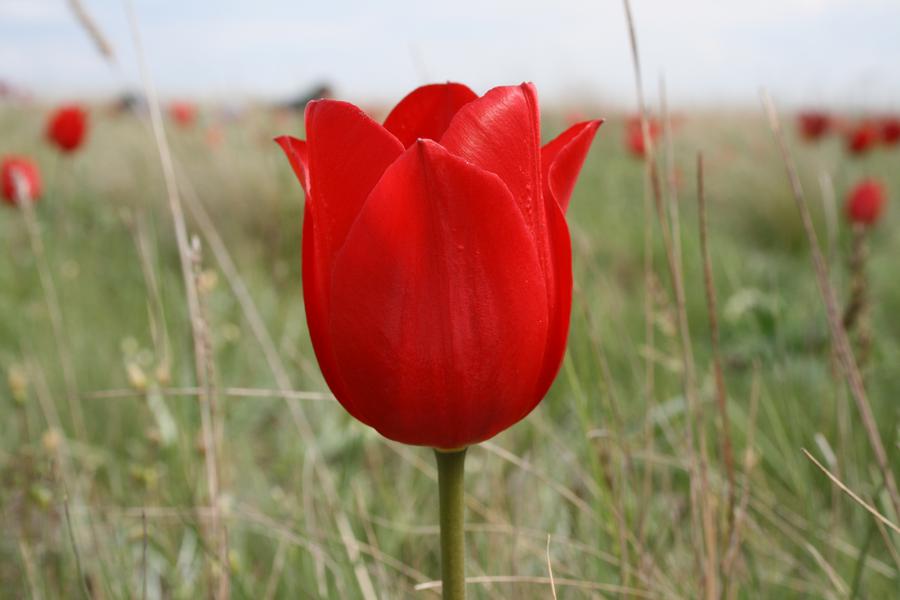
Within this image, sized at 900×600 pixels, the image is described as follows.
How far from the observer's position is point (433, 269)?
514 millimetres

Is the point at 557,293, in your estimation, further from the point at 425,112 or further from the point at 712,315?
the point at 712,315

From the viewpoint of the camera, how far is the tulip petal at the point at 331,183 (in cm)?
54

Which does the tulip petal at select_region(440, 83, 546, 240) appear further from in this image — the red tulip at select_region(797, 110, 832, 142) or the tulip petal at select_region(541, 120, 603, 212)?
the red tulip at select_region(797, 110, 832, 142)

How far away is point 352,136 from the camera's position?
0.54 m

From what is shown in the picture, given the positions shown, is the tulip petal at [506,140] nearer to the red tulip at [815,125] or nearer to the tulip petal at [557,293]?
the tulip petal at [557,293]

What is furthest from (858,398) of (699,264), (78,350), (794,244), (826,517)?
(794,244)

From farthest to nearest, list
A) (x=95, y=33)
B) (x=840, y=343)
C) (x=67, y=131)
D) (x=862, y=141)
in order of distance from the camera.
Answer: (x=862, y=141)
(x=67, y=131)
(x=95, y=33)
(x=840, y=343)

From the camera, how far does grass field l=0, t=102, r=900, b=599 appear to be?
1.06 m

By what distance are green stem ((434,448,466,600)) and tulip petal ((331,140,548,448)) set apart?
2 cm

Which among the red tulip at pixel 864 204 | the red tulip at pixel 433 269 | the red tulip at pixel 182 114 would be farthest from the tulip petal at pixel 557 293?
the red tulip at pixel 182 114

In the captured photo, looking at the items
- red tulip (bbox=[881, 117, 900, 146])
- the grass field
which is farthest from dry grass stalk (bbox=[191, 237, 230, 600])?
red tulip (bbox=[881, 117, 900, 146])

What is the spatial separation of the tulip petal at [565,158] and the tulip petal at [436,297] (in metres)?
0.08

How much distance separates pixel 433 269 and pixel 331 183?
0.30 ft

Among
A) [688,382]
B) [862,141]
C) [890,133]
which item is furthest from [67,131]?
[890,133]
